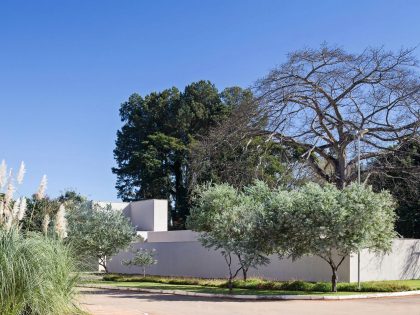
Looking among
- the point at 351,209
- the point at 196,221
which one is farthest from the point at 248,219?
the point at 196,221

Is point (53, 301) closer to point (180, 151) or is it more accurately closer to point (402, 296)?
point (402, 296)

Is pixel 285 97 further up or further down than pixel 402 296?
further up

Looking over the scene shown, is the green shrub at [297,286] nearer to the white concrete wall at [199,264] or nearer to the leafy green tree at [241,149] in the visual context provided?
the white concrete wall at [199,264]

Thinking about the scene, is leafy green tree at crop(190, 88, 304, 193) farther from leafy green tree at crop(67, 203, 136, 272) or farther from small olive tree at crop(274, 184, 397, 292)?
small olive tree at crop(274, 184, 397, 292)

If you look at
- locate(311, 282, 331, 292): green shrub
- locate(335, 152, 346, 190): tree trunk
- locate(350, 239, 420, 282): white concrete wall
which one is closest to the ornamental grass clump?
locate(311, 282, 331, 292): green shrub

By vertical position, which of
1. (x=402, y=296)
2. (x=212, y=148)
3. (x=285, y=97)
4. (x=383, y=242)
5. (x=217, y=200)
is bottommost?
(x=402, y=296)

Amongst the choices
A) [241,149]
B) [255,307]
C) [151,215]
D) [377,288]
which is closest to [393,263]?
[377,288]

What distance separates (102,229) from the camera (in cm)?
3653

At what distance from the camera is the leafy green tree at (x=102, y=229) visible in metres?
36.3

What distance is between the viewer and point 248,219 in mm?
25359

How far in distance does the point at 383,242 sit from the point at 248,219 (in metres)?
5.53

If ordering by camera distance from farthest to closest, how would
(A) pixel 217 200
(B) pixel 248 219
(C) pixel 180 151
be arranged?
(C) pixel 180 151 < (A) pixel 217 200 < (B) pixel 248 219

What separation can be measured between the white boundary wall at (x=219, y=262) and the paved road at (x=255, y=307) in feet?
26.5

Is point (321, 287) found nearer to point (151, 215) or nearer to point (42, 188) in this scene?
point (42, 188)
